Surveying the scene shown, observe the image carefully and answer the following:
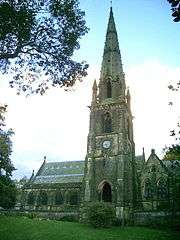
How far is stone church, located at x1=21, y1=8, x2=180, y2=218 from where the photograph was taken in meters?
42.6

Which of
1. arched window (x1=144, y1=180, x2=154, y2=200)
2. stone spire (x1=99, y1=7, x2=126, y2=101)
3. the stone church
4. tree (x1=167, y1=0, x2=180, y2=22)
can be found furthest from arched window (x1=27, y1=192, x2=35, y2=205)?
tree (x1=167, y1=0, x2=180, y2=22)

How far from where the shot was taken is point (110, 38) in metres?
54.6

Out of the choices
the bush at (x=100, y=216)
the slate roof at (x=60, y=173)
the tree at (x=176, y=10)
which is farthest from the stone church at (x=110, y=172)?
the tree at (x=176, y=10)

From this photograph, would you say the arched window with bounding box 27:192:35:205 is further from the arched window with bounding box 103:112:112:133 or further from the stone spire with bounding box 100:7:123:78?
the stone spire with bounding box 100:7:123:78

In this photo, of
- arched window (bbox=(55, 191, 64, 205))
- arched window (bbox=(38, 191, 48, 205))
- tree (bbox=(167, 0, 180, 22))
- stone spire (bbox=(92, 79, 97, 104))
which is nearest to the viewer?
tree (bbox=(167, 0, 180, 22))

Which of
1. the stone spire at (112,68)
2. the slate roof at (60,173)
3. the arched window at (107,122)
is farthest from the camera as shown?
the slate roof at (60,173)

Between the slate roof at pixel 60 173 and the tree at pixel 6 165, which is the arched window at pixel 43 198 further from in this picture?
the tree at pixel 6 165

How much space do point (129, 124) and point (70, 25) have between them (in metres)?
34.4

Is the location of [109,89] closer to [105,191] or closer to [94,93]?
[94,93]

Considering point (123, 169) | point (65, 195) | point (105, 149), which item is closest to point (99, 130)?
point (105, 149)

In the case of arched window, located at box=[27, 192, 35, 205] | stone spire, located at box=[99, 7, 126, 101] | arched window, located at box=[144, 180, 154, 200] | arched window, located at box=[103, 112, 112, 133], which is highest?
stone spire, located at box=[99, 7, 126, 101]

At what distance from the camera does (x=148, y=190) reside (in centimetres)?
4519

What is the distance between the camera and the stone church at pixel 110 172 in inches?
1678

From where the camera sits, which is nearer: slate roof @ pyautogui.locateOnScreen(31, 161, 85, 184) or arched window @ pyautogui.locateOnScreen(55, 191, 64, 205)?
arched window @ pyautogui.locateOnScreen(55, 191, 64, 205)
